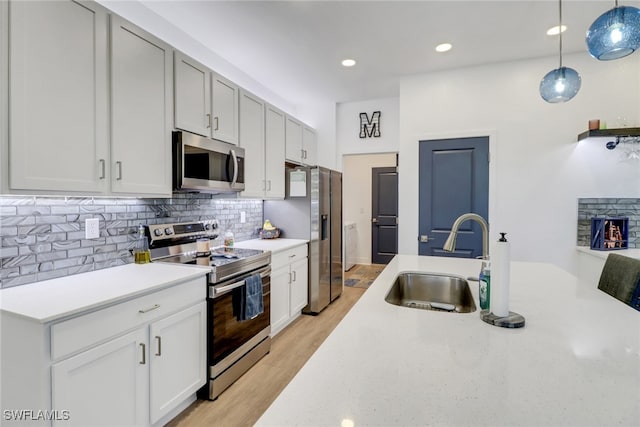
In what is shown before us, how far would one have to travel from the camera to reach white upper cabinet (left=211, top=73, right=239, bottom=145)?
2578 millimetres

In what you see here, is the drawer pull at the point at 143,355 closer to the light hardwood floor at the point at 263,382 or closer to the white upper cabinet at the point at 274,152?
the light hardwood floor at the point at 263,382

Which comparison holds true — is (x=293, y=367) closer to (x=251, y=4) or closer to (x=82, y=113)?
(x=82, y=113)

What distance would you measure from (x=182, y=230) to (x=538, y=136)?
11.6ft

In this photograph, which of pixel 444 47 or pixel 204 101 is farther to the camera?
pixel 444 47

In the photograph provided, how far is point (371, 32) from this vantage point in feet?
8.89

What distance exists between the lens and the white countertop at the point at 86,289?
1.30 meters

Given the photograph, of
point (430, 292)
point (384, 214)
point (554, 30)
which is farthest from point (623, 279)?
point (384, 214)

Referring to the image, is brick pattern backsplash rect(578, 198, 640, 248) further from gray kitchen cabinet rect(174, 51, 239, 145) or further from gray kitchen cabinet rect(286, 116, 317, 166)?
gray kitchen cabinet rect(174, 51, 239, 145)

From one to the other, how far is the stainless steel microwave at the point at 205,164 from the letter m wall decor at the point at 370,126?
2.28 metres

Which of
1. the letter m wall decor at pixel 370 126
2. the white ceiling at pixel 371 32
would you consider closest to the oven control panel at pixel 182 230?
the white ceiling at pixel 371 32

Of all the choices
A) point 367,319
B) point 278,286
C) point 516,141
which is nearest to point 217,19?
point 278,286

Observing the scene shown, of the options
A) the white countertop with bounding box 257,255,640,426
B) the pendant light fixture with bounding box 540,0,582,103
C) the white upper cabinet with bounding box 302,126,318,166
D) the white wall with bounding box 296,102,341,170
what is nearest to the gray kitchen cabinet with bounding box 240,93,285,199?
the white upper cabinet with bounding box 302,126,318,166

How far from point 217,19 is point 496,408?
295 centimetres

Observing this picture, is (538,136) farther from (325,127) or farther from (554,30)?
(325,127)
